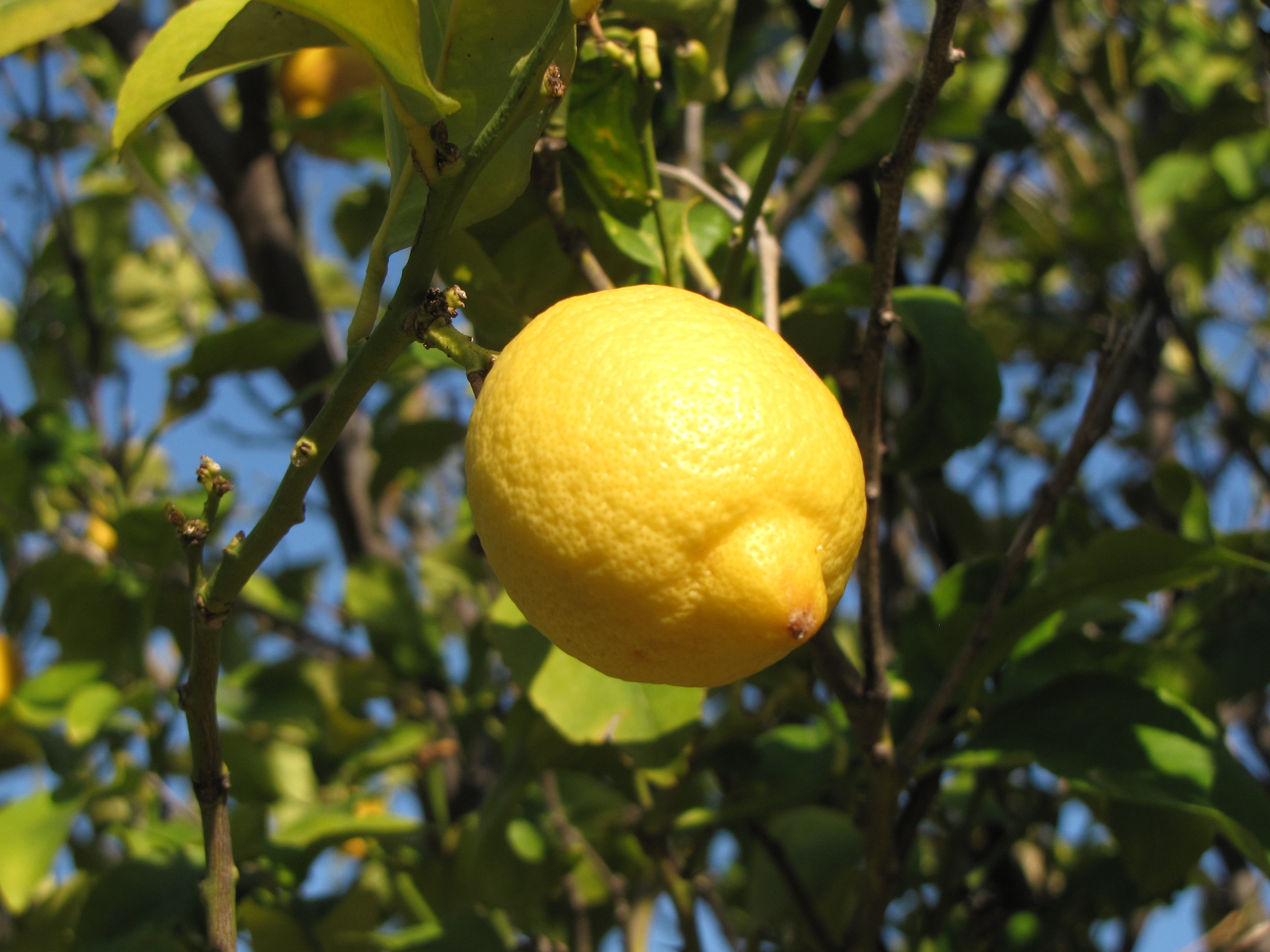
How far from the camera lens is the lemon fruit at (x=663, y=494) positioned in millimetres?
500

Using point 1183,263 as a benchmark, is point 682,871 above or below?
below

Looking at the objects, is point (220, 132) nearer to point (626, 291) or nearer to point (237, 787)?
point (237, 787)

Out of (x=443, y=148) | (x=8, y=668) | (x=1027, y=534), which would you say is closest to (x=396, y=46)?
(x=443, y=148)

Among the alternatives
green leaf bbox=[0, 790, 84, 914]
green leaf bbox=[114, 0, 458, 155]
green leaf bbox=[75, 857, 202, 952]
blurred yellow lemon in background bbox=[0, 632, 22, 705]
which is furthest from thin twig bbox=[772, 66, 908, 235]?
blurred yellow lemon in background bbox=[0, 632, 22, 705]

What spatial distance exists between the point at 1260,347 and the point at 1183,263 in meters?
0.33

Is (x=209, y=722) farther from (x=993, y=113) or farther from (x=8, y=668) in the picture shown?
(x=8, y=668)

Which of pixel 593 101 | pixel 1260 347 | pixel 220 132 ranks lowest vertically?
pixel 1260 347

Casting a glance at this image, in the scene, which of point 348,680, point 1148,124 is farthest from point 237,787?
point 1148,124

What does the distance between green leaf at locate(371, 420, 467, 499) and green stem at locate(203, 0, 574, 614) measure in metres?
0.92

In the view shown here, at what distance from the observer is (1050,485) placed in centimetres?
76

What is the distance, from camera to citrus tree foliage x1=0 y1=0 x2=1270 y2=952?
73cm

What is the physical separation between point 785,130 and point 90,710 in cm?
94

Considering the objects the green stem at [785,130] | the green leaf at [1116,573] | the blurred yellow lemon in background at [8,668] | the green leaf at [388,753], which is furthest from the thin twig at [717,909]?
the blurred yellow lemon in background at [8,668]

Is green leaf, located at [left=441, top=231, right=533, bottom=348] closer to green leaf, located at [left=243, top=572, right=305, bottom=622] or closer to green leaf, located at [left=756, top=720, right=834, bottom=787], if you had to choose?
green leaf, located at [left=756, top=720, right=834, bottom=787]
